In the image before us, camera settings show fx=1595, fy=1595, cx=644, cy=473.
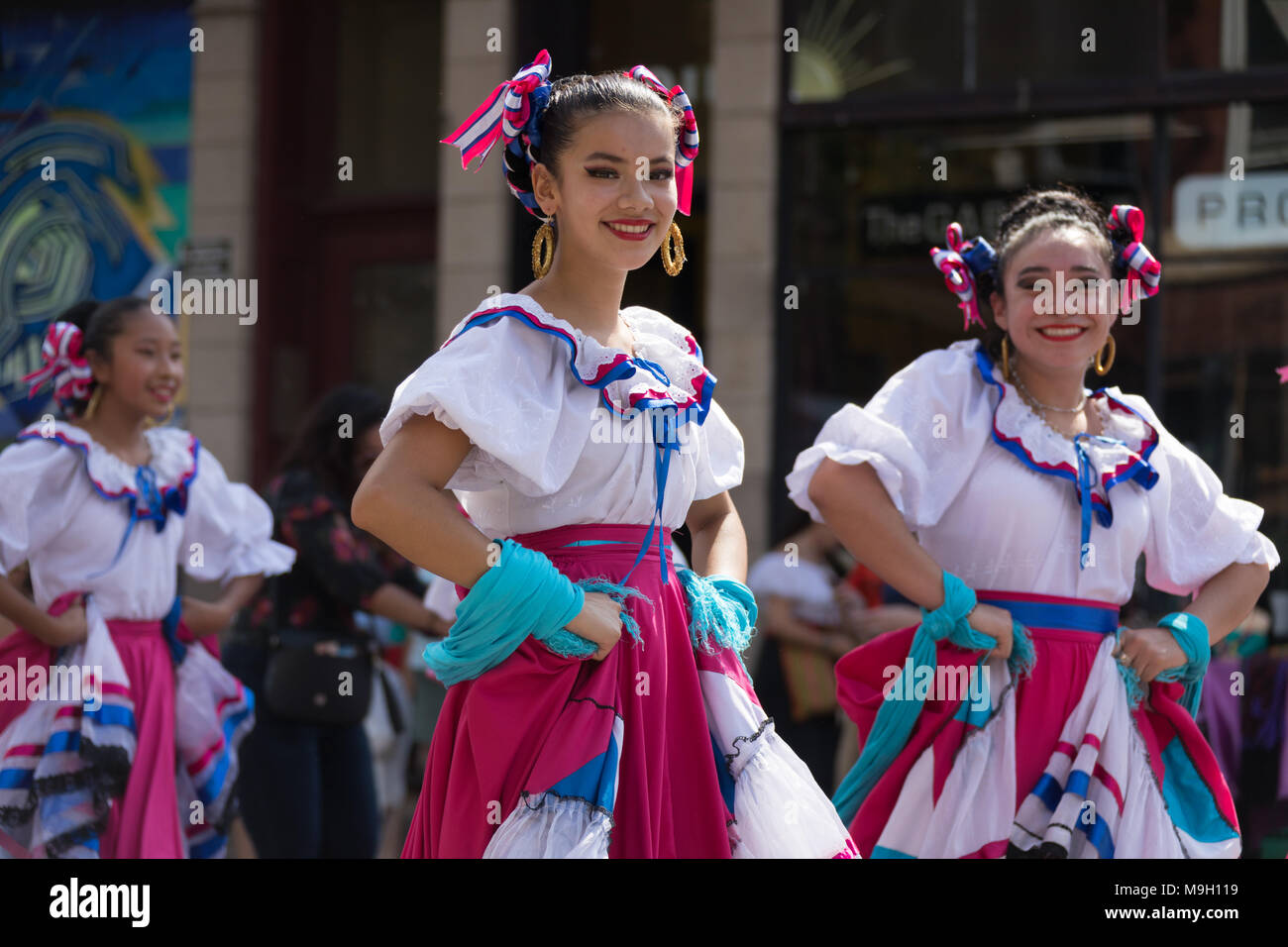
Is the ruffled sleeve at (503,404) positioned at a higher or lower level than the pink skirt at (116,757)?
higher

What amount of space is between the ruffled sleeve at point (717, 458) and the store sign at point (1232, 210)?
523cm

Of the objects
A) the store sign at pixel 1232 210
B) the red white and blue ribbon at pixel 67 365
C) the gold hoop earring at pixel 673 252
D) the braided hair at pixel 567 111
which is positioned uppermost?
the store sign at pixel 1232 210

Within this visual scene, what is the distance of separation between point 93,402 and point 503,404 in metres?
2.69

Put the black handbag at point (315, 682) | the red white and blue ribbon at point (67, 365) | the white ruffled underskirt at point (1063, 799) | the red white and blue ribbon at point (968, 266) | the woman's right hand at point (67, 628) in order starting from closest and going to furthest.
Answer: the white ruffled underskirt at point (1063, 799)
the red white and blue ribbon at point (968, 266)
the woman's right hand at point (67, 628)
the red white and blue ribbon at point (67, 365)
the black handbag at point (315, 682)

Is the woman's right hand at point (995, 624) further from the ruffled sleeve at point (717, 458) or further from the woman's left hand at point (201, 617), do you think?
the woman's left hand at point (201, 617)

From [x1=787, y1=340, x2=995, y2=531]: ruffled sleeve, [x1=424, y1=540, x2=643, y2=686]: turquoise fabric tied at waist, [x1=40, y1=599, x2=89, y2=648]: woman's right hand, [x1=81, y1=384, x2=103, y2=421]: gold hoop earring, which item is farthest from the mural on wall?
[x1=424, y1=540, x2=643, y2=686]: turquoise fabric tied at waist

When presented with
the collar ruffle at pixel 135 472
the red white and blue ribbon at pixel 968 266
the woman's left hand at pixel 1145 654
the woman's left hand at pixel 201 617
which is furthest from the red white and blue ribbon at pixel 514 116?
the woman's left hand at pixel 201 617

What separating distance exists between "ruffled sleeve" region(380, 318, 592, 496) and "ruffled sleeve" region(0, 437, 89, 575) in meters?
2.31

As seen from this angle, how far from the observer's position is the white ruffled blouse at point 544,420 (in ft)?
8.97

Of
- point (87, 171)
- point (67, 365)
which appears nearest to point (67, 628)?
point (67, 365)

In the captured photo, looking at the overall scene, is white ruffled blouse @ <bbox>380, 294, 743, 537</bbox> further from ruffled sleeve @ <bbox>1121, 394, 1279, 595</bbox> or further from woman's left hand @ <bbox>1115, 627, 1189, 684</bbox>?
ruffled sleeve @ <bbox>1121, 394, 1279, 595</bbox>

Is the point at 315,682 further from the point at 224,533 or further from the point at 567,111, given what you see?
the point at 567,111

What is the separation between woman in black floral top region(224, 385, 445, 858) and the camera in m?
5.52

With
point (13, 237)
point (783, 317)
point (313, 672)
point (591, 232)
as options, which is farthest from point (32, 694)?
point (13, 237)
